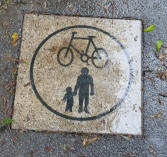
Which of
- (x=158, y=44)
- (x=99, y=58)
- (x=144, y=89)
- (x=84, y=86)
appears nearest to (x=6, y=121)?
Result: (x=84, y=86)

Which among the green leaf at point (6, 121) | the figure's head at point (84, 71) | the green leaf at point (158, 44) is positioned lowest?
the green leaf at point (6, 121)

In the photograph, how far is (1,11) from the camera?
235 centimetres

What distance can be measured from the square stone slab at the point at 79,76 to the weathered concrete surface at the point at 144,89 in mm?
90

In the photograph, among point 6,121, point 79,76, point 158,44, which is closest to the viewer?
point 6,121

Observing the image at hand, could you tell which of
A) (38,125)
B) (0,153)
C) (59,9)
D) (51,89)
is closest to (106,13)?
(59,9)

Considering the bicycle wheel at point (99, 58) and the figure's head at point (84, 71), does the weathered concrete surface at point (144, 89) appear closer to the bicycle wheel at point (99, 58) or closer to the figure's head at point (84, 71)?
the bicycle wheel at point (99, 58)

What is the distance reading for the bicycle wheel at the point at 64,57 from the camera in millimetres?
2176

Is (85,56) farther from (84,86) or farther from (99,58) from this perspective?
(84,86)

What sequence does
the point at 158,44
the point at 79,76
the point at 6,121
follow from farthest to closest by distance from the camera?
1. the point at 158,44
2. the point at 79,76
3. the point at 6,121

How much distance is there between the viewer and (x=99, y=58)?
2189 millimetres

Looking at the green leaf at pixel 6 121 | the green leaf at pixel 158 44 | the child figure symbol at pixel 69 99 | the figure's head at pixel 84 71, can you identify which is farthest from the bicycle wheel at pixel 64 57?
the green leaf at pixel 158 44

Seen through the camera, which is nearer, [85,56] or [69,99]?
[69,99]

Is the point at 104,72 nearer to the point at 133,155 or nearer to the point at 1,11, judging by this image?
the point at 133,155

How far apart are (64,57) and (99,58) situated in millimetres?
385
